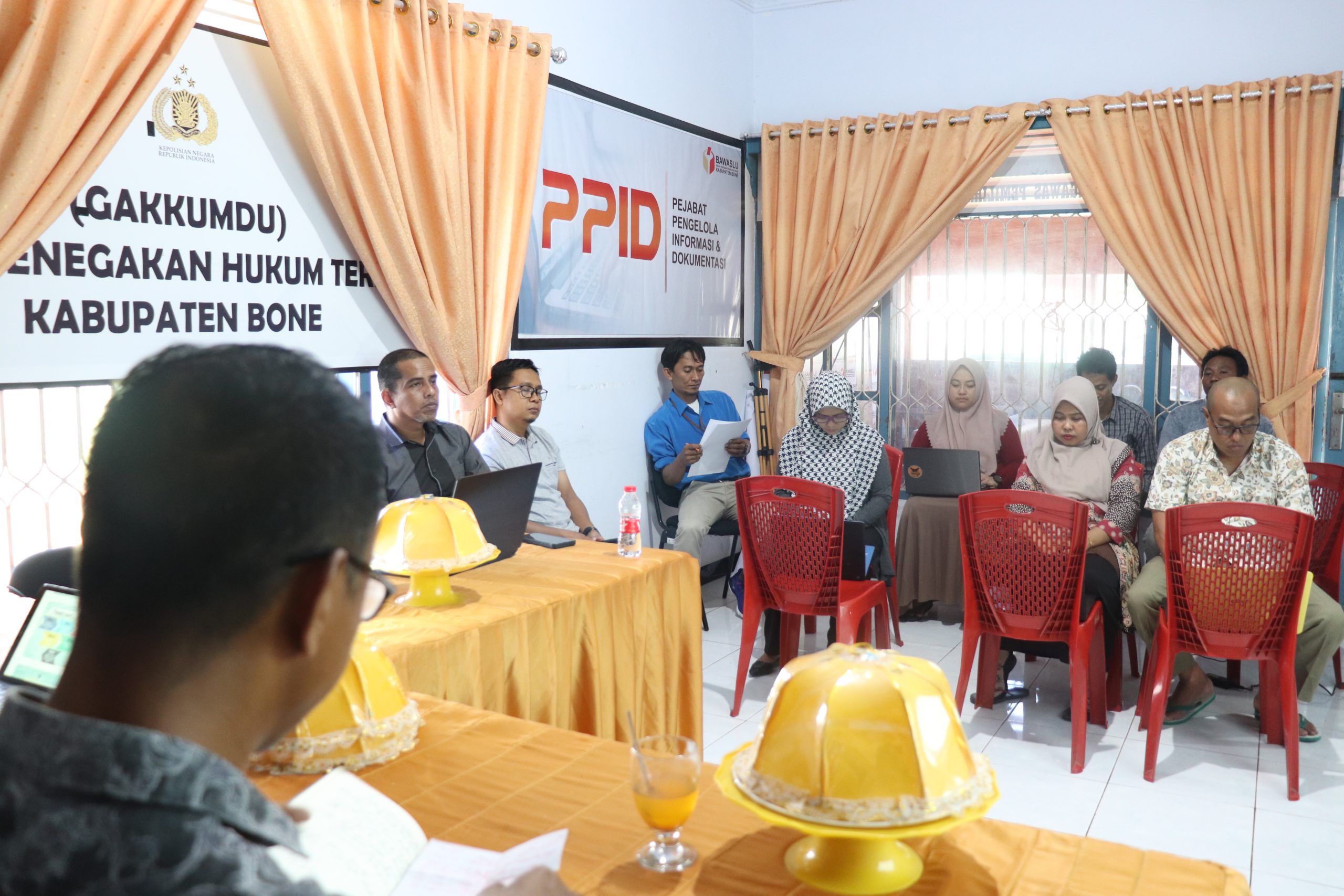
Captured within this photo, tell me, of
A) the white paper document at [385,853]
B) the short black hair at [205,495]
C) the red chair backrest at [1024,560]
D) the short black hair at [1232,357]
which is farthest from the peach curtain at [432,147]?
the short black hair at [1232,357]

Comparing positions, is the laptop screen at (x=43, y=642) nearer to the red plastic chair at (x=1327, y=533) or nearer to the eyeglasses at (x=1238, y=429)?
the eyeglasses at (x=1238, y=429)

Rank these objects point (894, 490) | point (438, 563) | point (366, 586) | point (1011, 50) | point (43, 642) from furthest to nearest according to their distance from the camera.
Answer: point (1011, 50), point (894, 490), point (438, 563), point (43, 642), point (366, 586)

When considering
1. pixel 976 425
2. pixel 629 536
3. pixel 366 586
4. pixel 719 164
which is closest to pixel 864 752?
pixel 366 586

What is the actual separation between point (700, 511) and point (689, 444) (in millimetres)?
325

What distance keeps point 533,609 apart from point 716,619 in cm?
253

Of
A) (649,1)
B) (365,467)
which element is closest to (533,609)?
(365,467)

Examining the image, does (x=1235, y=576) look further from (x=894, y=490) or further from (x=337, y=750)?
(x=337, y=750)

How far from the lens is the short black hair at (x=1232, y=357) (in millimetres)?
4516

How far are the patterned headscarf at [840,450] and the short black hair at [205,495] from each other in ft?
11.5

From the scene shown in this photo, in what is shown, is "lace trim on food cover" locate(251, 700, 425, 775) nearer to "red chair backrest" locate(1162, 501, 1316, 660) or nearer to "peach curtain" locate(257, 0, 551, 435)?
"peach curtain" locate(257, 0, 551, 435)

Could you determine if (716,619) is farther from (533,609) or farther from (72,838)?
(72,838)

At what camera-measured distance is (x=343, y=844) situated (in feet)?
3.29

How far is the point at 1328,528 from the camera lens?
3523 mm

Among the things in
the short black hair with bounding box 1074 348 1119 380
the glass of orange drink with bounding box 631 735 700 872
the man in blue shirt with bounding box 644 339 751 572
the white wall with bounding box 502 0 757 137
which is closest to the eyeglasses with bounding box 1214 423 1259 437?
the short black hair with bounding box 1074 348 1119 380
